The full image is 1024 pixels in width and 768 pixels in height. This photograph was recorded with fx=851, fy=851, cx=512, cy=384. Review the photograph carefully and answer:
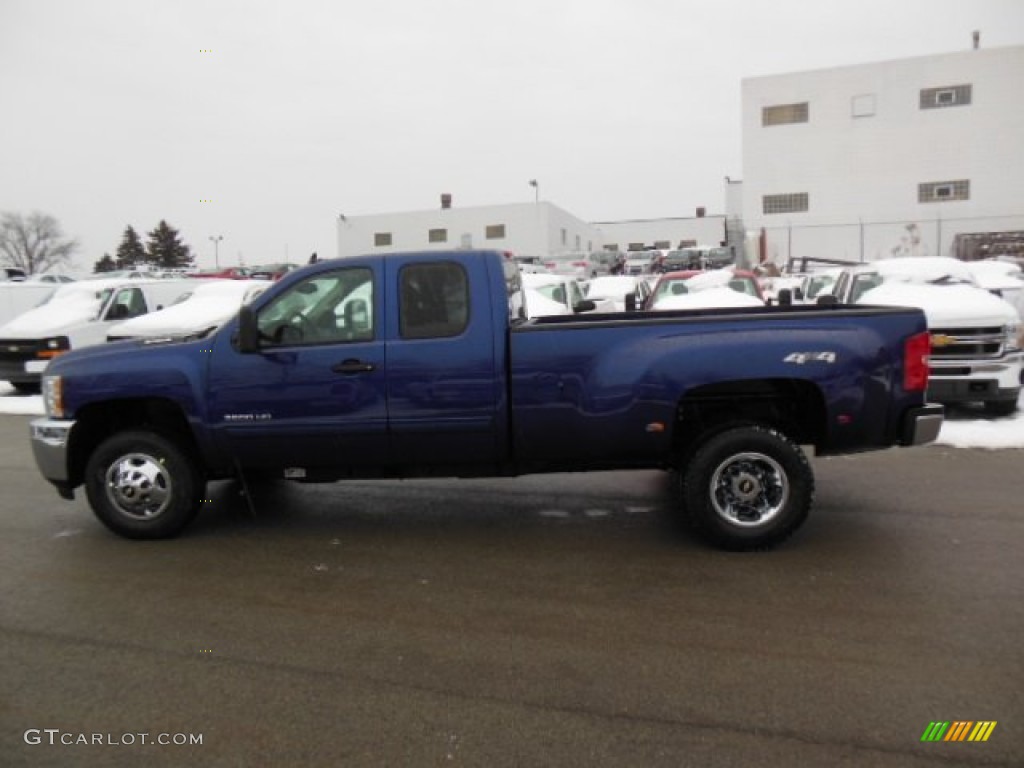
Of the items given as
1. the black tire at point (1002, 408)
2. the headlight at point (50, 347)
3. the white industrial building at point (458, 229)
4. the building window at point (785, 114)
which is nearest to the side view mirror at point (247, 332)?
the black tire at point (1002, 408)

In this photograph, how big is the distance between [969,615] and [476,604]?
2.48m

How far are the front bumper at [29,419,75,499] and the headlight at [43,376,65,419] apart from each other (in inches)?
2.2

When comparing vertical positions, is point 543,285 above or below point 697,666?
above

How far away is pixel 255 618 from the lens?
175 inches

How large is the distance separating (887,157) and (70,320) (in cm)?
3308

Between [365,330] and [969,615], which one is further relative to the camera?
[365,330]

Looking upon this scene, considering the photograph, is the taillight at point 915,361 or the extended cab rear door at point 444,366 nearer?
the taillight at point 915,361

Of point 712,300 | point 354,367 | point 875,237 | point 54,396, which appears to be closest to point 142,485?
point 54,396

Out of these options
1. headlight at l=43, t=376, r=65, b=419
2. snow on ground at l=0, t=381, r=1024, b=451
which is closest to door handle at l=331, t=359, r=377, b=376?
headlight at l=43, t=376, r=65, b=419

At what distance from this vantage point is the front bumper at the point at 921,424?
5.19 metres

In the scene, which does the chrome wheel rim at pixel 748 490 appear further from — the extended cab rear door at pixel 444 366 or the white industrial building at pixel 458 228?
the white industrial building at pixel 458 228

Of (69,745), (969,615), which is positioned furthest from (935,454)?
(69,745)

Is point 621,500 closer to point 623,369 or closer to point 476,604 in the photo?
point 623,369

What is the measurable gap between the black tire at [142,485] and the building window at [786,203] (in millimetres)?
36254
